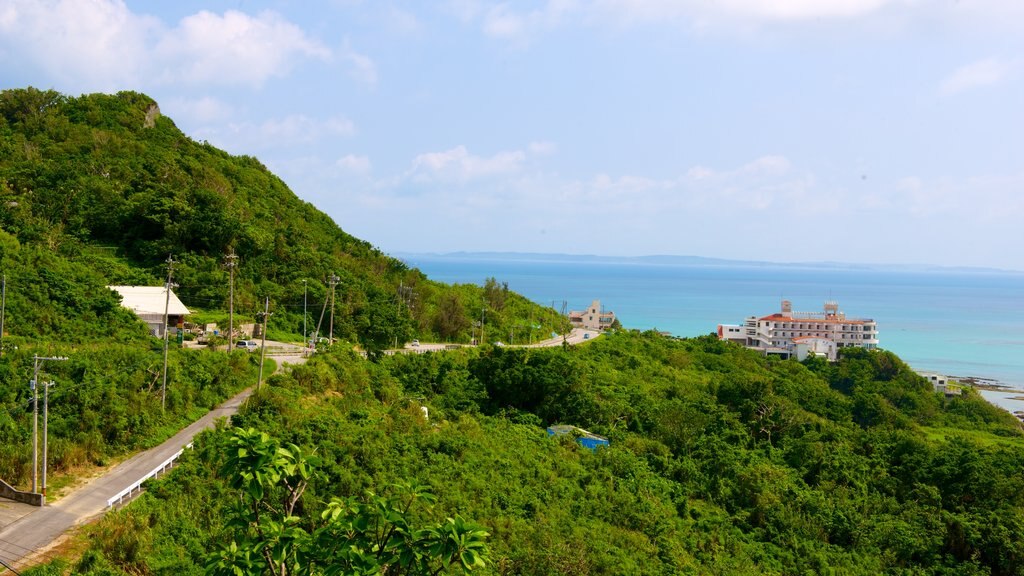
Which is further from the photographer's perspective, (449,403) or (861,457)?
(449,403)

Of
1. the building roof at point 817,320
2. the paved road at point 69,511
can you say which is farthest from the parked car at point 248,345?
the building roof at point 817,320

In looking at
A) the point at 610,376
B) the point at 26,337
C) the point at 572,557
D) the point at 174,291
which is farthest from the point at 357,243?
the point at 572,557

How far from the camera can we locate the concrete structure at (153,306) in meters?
26.8

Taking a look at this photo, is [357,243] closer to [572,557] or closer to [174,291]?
[174,291]

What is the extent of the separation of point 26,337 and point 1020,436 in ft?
137

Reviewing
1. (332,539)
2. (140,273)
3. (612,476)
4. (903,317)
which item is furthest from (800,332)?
(903,317)

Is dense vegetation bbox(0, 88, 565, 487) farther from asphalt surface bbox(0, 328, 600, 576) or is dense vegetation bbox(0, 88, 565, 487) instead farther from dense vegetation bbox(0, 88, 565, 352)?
asphalt surface bbox(0, 328, 600, 576)

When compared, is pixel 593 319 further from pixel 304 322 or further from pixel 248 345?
pixel 248 345

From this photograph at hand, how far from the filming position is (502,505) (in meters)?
17.1

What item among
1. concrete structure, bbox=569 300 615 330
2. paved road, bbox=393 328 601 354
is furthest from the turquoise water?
paved road, bbox=393 328 601 354

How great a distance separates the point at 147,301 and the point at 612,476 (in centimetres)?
1826

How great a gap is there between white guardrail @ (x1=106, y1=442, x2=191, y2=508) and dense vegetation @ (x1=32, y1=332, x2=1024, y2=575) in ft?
1.58

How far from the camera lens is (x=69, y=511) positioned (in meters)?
14.6

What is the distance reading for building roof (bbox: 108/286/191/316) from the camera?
1075 inches
